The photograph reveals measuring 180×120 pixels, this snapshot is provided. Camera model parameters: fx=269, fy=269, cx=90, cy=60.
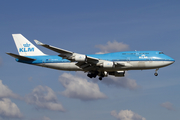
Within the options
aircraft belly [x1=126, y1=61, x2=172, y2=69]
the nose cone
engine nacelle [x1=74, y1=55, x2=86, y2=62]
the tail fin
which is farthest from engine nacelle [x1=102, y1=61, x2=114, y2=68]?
the tail fin

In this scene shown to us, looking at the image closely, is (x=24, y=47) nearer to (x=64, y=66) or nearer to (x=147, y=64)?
(x=64, y=66)

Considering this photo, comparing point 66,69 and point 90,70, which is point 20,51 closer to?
point 66,69

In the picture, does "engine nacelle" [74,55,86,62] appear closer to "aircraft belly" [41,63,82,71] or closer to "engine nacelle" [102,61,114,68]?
"engine nacelle" [102,61,114,68]

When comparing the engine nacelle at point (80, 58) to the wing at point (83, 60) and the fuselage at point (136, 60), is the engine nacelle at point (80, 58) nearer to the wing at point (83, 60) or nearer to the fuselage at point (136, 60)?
the wing at point (83, 60)

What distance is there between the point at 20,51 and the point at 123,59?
26245 mm

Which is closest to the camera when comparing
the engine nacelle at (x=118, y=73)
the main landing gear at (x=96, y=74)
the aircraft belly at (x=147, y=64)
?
the aircraft belly at (x=147, y=64)

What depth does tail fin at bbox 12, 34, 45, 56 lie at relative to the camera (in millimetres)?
66250

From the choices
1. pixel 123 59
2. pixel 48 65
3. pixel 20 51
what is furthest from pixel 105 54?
pixel 20 51

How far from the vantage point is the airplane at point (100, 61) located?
56475mm

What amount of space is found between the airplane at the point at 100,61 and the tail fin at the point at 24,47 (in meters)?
1.52

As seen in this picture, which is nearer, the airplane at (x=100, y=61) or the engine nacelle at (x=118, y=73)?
the airplane at (x=100, y=61)

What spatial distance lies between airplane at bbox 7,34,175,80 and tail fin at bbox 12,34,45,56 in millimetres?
1522

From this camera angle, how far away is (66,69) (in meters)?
62.1

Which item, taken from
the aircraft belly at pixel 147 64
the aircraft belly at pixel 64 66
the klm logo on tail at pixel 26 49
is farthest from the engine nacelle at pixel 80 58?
the klm logo on tail at pixel 26 49
